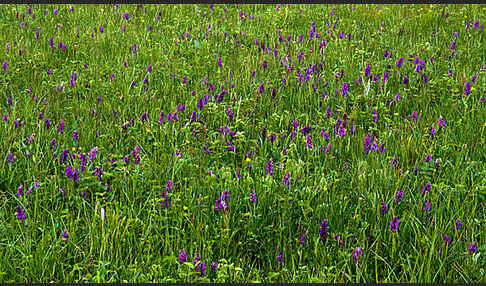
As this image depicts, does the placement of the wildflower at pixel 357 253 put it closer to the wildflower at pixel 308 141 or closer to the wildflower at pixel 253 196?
the wildflower at pixel 253 196

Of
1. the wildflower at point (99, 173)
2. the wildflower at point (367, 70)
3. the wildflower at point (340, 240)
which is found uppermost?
the wildflower at point (367, 70)

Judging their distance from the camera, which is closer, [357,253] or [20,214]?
[357,253]

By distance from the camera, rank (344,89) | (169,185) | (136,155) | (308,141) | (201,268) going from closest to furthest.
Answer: (201,268) → (169,185) → (136,155) → (308,141) → (344,89)

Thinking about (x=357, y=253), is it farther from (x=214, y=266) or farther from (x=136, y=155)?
(x=136, y=155)

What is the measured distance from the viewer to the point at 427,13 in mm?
7766

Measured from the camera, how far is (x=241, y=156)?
157 inches

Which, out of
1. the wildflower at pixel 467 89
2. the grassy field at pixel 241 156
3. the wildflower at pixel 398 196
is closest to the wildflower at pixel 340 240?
the grassy field at pixel 241 156

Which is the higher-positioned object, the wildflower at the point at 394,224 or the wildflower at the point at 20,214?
the wildflower at the point at 394,224

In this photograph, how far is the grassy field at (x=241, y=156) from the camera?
9.51ft

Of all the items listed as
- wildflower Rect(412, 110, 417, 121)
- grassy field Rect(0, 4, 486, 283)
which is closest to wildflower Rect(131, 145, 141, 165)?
grassy field Rect(0, 4, 486, 283)

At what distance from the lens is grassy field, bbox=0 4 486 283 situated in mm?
2898

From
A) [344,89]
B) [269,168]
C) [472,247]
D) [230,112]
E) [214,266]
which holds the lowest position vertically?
[214,266]

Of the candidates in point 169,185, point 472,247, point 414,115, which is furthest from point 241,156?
point 472,247

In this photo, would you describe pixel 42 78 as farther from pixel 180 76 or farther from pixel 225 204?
pixel 225 204
